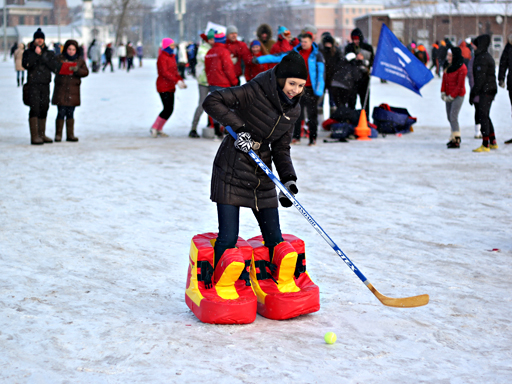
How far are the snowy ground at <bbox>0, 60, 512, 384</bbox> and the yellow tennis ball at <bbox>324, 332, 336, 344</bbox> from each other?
3cm

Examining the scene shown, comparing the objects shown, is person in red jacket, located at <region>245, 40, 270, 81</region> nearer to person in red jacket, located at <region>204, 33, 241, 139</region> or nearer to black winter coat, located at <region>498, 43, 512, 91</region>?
person in red jacket, located at <region>204, 33, 241, 139</region>

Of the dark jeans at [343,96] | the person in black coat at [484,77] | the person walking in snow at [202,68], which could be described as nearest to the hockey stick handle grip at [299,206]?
the person in black coat at [484,77]

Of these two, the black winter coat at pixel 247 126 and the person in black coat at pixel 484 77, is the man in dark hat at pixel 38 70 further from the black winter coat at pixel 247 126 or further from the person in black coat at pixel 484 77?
the black winter coat at pixel 247 126

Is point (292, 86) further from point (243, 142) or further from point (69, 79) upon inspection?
point (69, 79)

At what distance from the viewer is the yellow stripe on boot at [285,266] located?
374 centimetres

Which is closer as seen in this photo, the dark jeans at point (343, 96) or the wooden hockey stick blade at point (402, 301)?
the wooden hockey stick blade at point (402, 301)

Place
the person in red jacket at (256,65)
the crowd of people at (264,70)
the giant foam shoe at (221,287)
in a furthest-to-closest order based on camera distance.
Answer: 1. the person in red jacket at (256,65)
2. the crowd of people at (264,70)
3. the giant foam shoe at (221,287)

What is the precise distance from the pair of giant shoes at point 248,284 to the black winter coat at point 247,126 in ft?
1.01

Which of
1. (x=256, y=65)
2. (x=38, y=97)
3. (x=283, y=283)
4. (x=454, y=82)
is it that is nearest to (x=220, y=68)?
(x=256, y=65)

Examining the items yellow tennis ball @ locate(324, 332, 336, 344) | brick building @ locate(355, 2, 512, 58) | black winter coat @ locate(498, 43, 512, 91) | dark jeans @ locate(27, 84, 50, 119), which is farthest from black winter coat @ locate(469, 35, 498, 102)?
brick building @ locate(355, 2, 512, 58)

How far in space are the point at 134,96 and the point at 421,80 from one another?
1104cm

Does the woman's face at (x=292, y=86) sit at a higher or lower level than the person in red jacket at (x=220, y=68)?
lower

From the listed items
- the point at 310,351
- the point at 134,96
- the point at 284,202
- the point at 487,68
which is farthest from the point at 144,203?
the point at 134,96

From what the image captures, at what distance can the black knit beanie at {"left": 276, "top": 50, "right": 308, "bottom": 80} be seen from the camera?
361cm
